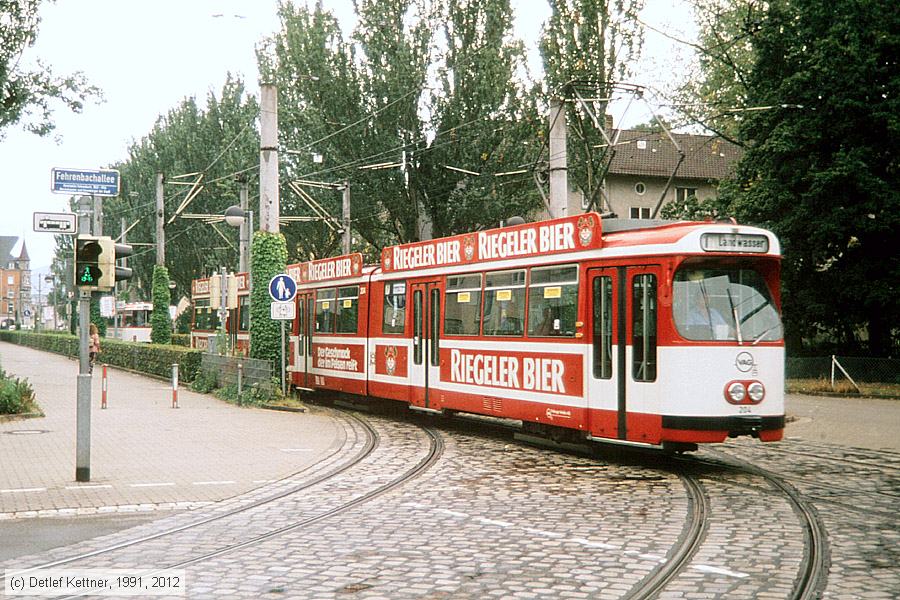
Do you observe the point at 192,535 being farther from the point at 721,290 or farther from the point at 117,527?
the point at 721,290

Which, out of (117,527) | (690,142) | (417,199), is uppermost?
(690,142)

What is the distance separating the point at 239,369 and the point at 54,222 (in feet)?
35.8

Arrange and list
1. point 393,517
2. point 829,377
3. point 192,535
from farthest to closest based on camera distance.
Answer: point 829,377 → point 393,517 → point 192,535

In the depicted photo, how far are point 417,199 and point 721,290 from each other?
86.7ft

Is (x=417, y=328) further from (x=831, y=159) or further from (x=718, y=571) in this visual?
(x=831, y=159)

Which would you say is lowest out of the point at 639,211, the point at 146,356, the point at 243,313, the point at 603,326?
the point at 146,356

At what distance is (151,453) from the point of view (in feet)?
47.1

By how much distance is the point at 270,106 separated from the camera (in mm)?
23641

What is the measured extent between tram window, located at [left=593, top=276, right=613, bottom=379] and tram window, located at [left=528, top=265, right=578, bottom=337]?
462 millimetres

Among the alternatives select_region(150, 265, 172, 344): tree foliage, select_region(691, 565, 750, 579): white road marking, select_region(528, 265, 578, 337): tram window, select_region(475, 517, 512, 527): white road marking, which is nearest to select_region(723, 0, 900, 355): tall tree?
select_region(528, 265, 578, 337): tram window

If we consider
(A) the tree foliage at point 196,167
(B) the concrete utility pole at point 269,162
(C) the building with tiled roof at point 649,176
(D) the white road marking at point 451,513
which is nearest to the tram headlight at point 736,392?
(D) the white road marking at point 451,513

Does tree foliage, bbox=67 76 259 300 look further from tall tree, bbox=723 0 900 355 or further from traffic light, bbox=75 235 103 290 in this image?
traffic light, bbox=75 235 103 290

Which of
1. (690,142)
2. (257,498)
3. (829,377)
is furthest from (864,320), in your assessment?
(690,142)

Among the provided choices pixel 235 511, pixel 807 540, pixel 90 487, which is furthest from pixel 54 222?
pixel 807 540
